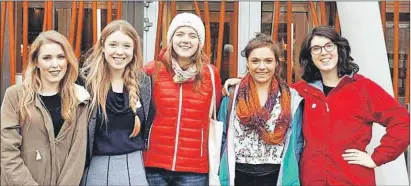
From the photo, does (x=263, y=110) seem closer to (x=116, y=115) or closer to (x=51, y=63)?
(x=116, y=115)

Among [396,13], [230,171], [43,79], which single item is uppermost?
[396,13]

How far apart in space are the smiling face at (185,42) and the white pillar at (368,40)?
160 cm

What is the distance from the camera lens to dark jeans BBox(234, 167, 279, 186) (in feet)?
9.87

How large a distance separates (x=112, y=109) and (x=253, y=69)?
75 cm

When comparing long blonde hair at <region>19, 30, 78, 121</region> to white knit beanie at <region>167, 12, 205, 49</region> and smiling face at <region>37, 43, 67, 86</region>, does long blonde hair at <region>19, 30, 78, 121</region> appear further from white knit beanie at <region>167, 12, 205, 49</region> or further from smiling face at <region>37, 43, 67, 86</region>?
white knit beanie at <region>167, 12, 205, 49</region>

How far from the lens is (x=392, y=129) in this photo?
296 cm

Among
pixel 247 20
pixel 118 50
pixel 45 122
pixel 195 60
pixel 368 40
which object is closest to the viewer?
pixel 45 122

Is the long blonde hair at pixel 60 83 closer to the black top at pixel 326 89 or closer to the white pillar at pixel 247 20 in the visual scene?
the black top at pixel 326 89

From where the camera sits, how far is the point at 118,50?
9.73 ft

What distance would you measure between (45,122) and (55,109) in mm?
91

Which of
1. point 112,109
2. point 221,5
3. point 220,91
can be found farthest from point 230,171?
point 221,5

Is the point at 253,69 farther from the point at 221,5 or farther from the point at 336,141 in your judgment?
the point at 221,5

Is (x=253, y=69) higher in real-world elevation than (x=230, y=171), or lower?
higher

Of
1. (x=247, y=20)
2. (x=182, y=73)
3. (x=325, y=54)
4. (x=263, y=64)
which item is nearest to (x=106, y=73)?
(x=182, y=73)
